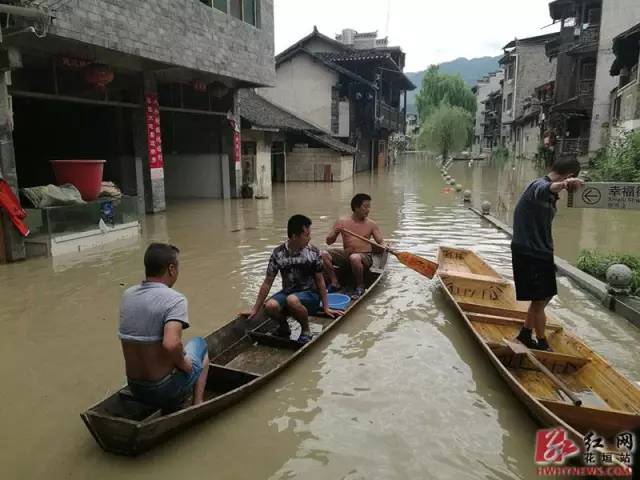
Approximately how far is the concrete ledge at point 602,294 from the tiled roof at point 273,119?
48.0 feet

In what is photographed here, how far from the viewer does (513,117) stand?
48.9 metres

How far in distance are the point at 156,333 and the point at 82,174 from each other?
8479mm

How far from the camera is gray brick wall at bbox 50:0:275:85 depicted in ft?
33.0

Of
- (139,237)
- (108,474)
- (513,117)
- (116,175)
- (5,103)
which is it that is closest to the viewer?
(108,474)

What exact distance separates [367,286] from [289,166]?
20.9 m

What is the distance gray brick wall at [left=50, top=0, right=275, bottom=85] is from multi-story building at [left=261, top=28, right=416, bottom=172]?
40.1 ft

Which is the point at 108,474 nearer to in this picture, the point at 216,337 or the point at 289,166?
the point at 216,337

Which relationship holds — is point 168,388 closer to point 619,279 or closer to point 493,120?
point 619,279

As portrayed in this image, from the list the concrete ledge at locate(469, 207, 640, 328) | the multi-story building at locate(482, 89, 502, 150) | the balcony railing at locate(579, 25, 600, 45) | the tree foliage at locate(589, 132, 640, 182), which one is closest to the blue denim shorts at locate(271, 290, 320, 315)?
the concrete ledge at locate(469, 207, 640, 328)

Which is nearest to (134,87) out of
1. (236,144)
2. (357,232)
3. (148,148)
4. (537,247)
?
(148,148)

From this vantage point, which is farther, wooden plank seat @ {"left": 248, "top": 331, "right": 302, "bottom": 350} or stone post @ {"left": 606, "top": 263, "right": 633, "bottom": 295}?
stone post @ {"left": 606, "top": 263, "right": 633, "bottom": 295}

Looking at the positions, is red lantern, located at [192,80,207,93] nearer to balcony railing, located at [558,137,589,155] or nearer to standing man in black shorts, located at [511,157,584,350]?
standing man in black shorts, located at [511,157,584,350]

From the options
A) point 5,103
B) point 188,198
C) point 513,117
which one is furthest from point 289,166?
point 513,117

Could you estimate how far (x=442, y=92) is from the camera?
58.9 metres
